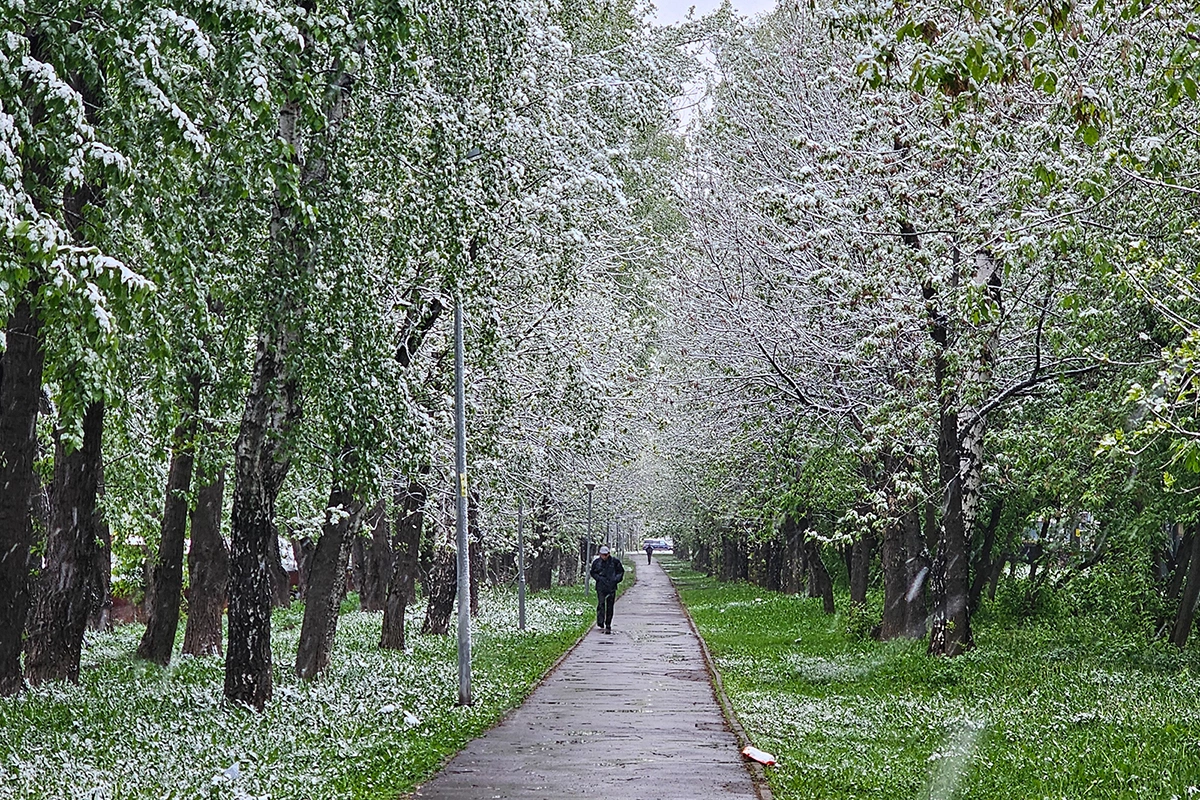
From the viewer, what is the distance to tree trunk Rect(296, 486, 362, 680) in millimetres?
19062

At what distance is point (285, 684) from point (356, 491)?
3.66 meters

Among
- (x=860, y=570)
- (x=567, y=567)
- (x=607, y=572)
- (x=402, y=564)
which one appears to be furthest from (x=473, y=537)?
(x=567, y=567)

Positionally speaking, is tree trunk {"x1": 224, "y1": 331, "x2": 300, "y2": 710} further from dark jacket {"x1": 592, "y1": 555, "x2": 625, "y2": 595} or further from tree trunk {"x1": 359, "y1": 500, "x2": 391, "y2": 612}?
dark jacket {"x1": 592, "y1": 555, "x2": 625, "y2": 595}

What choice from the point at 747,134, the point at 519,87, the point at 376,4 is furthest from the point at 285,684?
the point at 747,134

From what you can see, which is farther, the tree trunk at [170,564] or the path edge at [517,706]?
the tree trunk at [170,564]

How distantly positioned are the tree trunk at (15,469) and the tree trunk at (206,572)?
5.69m

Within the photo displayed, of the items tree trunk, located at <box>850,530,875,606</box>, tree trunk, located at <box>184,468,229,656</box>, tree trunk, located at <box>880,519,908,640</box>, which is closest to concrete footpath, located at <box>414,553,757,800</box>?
tree trunk, located at <box>880,519,908,640</box>

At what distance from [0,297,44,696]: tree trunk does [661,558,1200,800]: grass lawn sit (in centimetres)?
784

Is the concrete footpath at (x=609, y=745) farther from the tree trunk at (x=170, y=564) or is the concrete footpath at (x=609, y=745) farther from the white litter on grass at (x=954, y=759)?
the tree trunk at (x=170, y=564)

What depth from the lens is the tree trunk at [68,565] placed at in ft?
54.0

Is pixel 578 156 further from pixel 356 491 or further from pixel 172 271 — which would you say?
pixel 172 271

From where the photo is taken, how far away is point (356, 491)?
48.0 feet

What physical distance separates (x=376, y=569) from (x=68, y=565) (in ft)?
91.7

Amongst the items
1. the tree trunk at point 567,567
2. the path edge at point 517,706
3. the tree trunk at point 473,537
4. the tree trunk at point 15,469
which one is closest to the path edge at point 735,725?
the path edge at point 517,706
